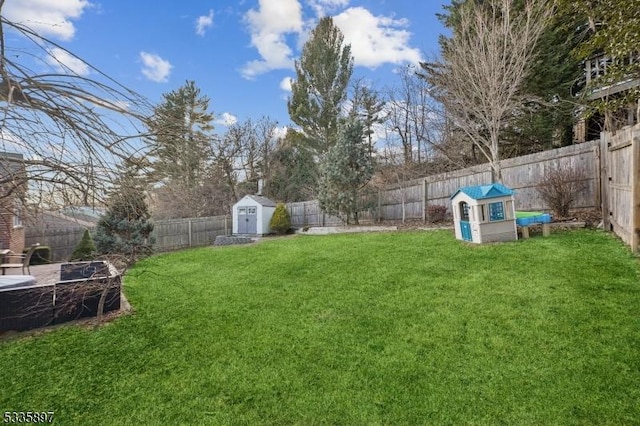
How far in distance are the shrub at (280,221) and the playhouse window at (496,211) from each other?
34.4 ft

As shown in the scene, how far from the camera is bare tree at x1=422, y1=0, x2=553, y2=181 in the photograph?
30.4ft

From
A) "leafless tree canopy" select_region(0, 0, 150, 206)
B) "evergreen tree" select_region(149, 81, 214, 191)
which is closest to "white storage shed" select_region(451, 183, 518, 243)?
"evergreen tree" select_region(149, 81, 214, 191)

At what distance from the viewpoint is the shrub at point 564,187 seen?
757 centimetres

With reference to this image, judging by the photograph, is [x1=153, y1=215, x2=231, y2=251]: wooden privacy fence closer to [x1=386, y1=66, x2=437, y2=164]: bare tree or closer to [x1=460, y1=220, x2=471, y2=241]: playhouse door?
[x1=386, y1=66, x2=437, y2=164]: bare tree

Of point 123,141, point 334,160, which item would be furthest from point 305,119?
point 123,141

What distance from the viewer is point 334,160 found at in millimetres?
13352

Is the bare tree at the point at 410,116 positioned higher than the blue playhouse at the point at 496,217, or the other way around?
the bare tree at the point at 410,116

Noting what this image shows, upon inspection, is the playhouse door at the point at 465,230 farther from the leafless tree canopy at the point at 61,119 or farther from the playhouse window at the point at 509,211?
the leafless tree canopy at the point at 61,119

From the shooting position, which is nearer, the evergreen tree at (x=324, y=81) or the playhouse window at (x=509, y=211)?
the playhouse window at (x=509, y=211)

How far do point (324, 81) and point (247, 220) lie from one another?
10754 millimetres

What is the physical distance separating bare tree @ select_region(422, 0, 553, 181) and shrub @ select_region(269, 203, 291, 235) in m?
8.62

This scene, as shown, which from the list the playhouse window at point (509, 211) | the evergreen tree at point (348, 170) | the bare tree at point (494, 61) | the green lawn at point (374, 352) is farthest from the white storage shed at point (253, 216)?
the playhouse window at point (509, 211)

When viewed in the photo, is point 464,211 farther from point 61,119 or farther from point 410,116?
point 410,116

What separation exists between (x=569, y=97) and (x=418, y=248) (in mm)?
8757
